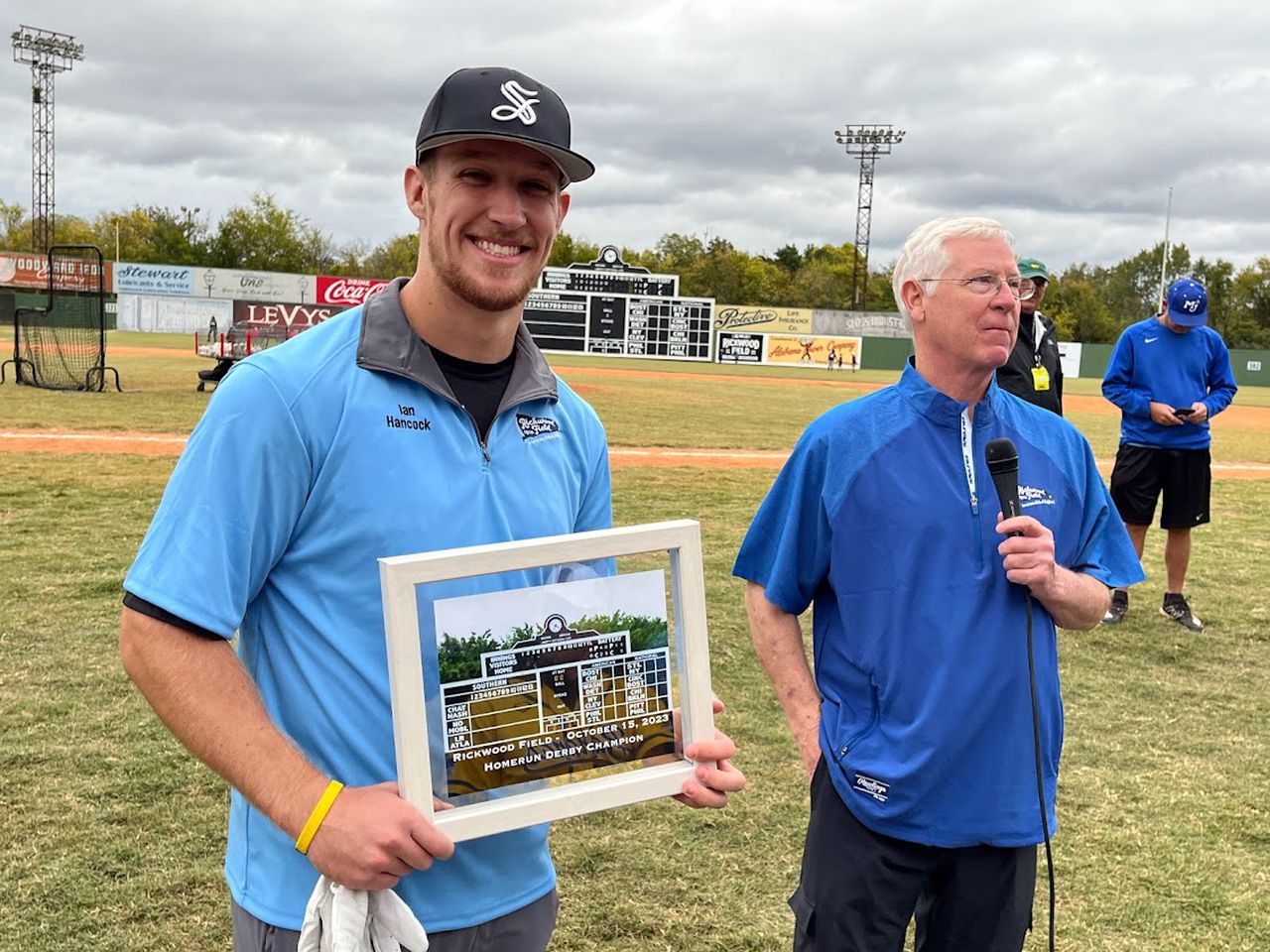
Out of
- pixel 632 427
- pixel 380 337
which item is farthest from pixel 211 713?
pixel 632 427

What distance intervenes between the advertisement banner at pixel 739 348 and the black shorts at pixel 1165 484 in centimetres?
4924

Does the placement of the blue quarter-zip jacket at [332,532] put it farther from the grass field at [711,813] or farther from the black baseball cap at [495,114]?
the grass field at [711,813]

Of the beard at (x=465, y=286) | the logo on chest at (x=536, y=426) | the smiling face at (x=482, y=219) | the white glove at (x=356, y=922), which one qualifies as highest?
the smiling face at (x=482, y=219)

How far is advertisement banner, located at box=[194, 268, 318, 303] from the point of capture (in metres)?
59.2

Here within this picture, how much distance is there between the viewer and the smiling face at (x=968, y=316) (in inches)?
99.2

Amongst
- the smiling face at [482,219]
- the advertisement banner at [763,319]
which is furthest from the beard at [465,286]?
the advertisement banner at [763,319]

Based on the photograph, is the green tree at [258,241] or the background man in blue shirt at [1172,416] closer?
the background man in blue shirt at [1172,416]

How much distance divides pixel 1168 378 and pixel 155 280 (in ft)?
198

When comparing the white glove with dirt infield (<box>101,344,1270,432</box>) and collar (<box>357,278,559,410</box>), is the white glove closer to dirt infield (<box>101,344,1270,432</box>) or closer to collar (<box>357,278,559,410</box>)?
collar (<box>357,278,559,410</box>)

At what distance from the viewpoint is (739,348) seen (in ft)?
187

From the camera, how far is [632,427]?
19641mm

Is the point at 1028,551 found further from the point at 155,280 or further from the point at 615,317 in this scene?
the point at 155,280

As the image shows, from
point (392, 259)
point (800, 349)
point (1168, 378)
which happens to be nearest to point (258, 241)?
point (392, 259)

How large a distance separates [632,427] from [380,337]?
17.9 m
